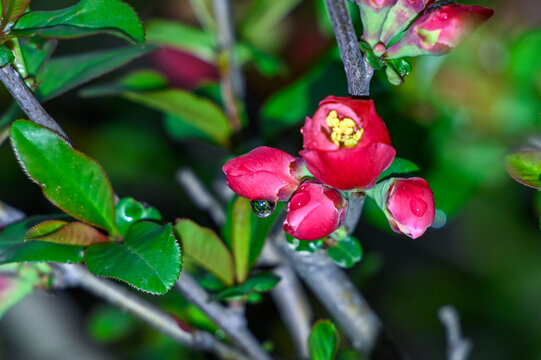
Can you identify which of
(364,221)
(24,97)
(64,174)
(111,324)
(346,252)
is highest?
(24,97)

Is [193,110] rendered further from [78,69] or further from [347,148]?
[347,148]

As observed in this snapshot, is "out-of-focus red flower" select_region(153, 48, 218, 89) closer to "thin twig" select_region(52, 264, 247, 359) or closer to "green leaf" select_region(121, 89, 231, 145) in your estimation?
"green leaf" select_region(121, 89, 231, 145)

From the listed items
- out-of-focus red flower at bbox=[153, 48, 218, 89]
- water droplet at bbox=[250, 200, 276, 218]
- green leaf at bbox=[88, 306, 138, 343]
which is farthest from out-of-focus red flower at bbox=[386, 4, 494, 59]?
out-of-focus red flower at bbox=[153, 48, 218, 89]

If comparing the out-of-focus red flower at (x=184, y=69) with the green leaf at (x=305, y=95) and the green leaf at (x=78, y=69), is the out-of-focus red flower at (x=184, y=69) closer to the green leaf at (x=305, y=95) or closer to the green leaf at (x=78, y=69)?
the green leaf at (x=305, y=95)

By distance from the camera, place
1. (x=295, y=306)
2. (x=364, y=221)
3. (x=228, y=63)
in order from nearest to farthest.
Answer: (x=295, y=306), (x=228, y=63), (x=364, y=221)

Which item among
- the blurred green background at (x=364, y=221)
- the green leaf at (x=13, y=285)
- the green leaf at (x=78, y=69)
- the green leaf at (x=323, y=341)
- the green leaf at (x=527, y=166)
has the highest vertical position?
the green leaf at (x=78, y=69)

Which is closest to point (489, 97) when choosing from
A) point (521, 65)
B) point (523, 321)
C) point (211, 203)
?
point (521, 65)

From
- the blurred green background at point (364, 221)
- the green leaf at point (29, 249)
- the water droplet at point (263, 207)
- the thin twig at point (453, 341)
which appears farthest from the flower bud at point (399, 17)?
the blurred green background at point (364, 221)

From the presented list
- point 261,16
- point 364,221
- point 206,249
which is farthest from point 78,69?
point 364,221
